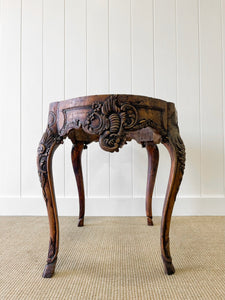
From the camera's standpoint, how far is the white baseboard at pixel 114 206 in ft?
4.58

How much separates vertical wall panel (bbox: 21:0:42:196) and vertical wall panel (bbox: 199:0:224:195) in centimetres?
106

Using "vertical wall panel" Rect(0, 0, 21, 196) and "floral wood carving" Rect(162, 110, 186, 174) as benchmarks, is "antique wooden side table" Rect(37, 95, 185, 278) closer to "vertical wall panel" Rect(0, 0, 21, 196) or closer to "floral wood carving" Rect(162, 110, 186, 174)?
"floral wood carving" Rect(162, 110, 186, 174)

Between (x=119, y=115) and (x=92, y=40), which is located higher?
(x=92, y=40)

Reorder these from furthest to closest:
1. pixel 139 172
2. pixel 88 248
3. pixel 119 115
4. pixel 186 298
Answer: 1. pixel 139 172
2. pixel 88 248
3. pixel 119 115
4. pixel 186 298

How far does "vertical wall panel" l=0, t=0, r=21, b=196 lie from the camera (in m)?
1.46

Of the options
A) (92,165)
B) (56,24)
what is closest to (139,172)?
(92,165)

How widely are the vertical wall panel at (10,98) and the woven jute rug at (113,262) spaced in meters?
0.37

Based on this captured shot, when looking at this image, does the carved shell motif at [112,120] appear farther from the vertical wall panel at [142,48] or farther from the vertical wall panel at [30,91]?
the vertical wall panel at [30,91]

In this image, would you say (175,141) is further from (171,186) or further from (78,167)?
(78,167)

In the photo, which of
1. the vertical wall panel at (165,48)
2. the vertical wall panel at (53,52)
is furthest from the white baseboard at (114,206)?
the vertical wall panel at (165,48)

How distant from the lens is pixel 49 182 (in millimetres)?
687

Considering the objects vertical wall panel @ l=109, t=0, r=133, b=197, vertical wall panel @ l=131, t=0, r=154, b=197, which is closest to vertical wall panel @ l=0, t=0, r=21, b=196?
vertical wall panel @ l=109, t=0, r=133, b=197

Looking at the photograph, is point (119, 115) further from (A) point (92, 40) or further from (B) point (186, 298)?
(A) point (92, 40)

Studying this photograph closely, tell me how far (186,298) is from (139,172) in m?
0.91
